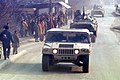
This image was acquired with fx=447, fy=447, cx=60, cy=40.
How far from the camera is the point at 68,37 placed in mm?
17984

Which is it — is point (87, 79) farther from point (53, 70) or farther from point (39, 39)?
point (39, 39)

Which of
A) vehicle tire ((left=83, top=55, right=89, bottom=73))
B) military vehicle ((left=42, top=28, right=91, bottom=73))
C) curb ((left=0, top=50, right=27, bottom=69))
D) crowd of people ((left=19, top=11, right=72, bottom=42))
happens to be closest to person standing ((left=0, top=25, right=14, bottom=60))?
curb ((left=0, top=50, right=27, bottom=69))

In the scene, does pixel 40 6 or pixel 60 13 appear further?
pixel 60 13

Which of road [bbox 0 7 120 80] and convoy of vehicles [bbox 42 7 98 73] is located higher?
convoy of vehicles [bbox 42 7 98 73]

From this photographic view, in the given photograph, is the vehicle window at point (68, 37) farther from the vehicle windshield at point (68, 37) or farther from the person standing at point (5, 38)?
the person standing at point (5, 38)

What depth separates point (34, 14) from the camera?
4084 cm

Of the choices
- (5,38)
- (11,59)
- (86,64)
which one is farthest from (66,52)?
(11,59)

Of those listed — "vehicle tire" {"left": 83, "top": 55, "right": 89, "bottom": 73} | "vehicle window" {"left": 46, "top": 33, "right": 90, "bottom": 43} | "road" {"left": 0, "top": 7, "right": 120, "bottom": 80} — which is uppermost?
"vehicle window" {"left": 46, "top": 33, "right": 90, "bottom": 43}

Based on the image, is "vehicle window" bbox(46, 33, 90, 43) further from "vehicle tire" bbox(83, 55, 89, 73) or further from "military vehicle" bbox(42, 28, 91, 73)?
"vehicle tire" bbox(83, 55, 89, 73)

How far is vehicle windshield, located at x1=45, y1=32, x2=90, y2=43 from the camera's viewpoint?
58.8 ft

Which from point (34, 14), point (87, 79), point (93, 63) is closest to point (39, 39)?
point (34, 14)

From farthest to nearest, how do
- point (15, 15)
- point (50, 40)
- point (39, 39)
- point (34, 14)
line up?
point (34, 14) < point (15, 15) < point (39, 39) < point (50, 40)

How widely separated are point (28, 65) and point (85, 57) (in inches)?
127

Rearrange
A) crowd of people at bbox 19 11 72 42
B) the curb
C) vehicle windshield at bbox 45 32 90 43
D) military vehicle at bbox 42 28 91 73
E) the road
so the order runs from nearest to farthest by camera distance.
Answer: the road, military vehicle at bbox 42 28 91 73, vehicle windshield at bbox 45 32 90 43, the curb, crowd of people at bbox 19 11 72 42
